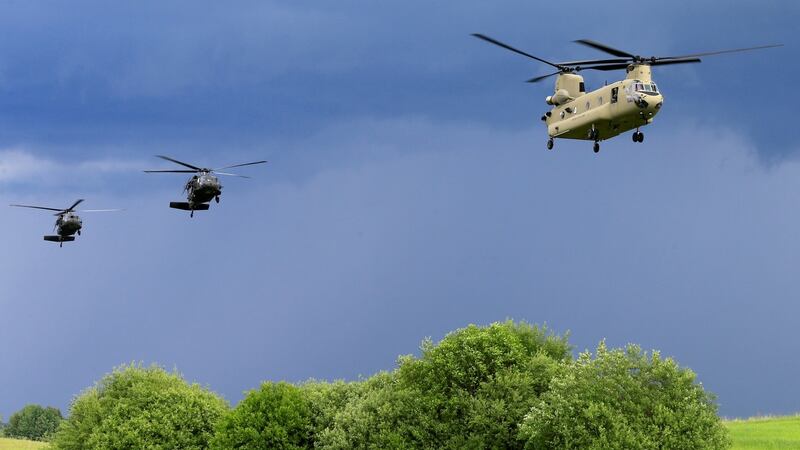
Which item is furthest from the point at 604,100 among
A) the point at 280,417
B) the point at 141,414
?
the point at 141,414

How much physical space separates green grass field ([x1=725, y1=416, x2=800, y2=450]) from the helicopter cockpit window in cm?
3110

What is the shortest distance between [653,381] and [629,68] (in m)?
17.9

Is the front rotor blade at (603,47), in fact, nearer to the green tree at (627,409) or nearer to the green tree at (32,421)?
the green tree at (627,409)

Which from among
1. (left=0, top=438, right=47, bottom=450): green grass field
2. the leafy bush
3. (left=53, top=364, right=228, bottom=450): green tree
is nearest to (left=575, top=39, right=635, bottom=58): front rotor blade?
the leafy bush

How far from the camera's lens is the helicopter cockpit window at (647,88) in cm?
5000

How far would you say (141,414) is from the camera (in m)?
82.4

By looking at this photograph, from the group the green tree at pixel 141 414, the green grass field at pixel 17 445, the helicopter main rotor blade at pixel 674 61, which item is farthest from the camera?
the green grass field at pixel 17 445

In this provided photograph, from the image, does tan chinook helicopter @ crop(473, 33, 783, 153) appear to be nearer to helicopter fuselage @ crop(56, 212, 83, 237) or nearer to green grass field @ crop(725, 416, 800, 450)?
green grass field @ crop(725, 416, 800, 450)

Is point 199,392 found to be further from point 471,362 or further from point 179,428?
point 471,362

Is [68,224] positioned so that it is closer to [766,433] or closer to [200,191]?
[200,191]

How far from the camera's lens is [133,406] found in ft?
273

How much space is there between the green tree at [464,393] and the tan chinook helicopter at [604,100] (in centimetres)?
1786

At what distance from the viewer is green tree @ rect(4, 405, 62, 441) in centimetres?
16438

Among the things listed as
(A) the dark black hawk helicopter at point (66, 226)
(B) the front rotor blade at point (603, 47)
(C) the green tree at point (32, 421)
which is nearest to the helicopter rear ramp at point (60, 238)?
(A) the dark black hawk helicopter at point (66, 226)
